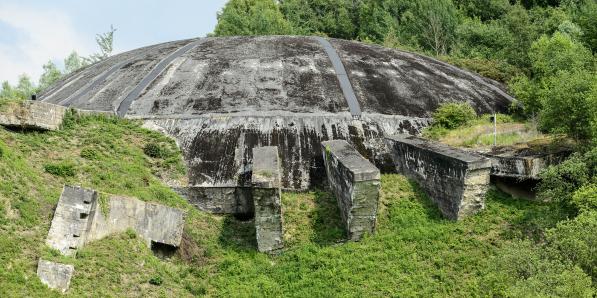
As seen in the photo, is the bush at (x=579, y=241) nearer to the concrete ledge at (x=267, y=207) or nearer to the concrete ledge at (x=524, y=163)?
the concrete ledge at (x=524, y=163)

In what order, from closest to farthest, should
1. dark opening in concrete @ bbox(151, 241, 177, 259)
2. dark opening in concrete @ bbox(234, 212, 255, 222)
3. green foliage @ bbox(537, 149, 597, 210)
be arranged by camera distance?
green foliage @ bbox(537, 149, 597, 210) → dark opening in concrete @ bbox(151, 241, 177, 259) → dark opening in concrete @ bbox(234, 212, 255, 222)

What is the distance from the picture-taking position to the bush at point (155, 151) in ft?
54.3

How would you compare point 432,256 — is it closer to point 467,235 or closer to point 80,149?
point 467,235

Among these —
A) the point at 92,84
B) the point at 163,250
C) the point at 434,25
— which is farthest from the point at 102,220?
the point at 434,25

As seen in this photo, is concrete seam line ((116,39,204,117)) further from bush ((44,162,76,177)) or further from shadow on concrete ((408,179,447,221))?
shadow on concrete ((408,179,447,221))

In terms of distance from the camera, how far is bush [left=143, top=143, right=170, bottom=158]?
54.3 ft

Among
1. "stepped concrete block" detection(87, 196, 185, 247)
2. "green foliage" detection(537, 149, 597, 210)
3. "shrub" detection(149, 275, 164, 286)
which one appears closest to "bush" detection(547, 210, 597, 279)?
"green foliage" detection(537, 149, 597, 210)

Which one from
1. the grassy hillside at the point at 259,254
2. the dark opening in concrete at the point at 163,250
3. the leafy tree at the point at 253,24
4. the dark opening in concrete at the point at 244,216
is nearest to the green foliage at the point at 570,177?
the grassy hillside at the point at 259,254

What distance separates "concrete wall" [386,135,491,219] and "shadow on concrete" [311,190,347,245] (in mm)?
2333

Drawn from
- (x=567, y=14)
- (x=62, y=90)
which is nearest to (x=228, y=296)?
(x=62, y=90)

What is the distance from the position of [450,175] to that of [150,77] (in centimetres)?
1112

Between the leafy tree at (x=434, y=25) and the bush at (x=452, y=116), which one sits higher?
the leafy tree at (x=434, y=25)

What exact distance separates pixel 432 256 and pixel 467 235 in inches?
48.3

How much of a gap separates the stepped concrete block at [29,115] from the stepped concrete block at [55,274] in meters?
5.39
